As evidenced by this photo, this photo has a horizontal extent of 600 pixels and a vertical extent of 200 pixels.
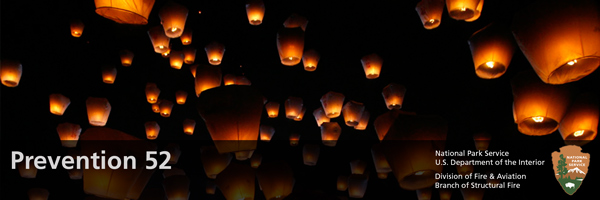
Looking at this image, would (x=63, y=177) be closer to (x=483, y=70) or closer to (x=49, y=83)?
(x=49, y=83)

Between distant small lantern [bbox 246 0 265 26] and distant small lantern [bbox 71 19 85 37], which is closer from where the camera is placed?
distant small lantern [bbox 246 0 265 26]

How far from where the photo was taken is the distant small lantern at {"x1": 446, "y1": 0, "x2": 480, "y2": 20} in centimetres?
300

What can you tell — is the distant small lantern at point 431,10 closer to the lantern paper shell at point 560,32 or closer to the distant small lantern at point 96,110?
the lantern paper shell at point 560,32

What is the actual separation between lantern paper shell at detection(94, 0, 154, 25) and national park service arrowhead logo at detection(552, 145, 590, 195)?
490 centimetres

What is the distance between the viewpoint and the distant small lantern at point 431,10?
3785 millimetres

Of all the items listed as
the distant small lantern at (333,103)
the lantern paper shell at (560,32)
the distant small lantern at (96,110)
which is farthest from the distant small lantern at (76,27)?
the lantern paper shell at (560,32)

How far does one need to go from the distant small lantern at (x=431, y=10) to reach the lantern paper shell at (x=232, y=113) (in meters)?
1.99

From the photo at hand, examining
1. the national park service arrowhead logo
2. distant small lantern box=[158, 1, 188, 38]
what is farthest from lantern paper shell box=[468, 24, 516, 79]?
the national park service arrowhead logo

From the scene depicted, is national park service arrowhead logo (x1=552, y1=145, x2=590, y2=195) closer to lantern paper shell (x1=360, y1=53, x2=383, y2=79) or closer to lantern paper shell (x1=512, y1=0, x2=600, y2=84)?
lantern paper shell (x1=360, y1=53, x2=383, y2=79)

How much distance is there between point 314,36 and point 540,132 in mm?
3754

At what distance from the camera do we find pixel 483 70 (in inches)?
114

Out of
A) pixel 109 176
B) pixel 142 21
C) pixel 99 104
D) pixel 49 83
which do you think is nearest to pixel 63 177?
pixel 49 83

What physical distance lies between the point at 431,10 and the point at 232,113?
85.3 inches

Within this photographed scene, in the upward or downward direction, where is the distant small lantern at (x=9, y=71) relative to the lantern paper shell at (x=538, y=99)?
upward
